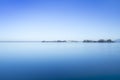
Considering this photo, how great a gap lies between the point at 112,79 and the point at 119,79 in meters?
0.33

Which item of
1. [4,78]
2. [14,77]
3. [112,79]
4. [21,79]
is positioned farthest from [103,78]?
[4,78]

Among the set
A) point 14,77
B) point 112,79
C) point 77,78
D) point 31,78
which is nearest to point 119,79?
point 112,79

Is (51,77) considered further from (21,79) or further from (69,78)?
(21,79)

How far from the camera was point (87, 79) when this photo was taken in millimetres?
6691

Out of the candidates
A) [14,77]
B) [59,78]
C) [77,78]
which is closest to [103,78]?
[77,78]

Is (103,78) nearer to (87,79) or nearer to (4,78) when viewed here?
(87,79)

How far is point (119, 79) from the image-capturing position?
669 centimetres

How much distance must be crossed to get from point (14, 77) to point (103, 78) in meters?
4.57

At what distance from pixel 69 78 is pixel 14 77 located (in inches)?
113

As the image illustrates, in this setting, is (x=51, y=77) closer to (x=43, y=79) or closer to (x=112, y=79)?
(x=43, y=79)

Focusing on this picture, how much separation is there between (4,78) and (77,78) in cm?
372

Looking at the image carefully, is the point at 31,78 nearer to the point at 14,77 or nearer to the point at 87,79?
the point at 14,77

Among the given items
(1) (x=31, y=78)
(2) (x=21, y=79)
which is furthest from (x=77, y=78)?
(2) (x=21, y=79)

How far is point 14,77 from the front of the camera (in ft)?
23.1
